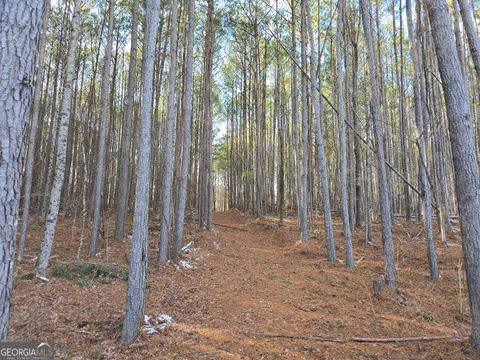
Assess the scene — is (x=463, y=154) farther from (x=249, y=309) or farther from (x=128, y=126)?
(x=128, y=126)

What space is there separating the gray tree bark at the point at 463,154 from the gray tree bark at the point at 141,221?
3542 millimetres

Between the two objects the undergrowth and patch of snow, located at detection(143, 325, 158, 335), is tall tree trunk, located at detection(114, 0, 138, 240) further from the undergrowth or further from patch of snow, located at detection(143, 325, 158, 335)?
patch of snow, located at detection(143, 325, 158, 335)

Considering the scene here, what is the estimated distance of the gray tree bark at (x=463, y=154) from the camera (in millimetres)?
3277

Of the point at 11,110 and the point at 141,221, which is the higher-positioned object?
the point at 11,110

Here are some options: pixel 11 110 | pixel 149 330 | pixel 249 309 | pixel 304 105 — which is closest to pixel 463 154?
pixel 249 309

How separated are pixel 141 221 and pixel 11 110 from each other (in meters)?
2.29

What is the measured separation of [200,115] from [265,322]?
641 inches

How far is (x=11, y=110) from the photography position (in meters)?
1.61

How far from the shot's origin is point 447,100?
3514mm

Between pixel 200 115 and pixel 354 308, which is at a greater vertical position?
pixel 200 115

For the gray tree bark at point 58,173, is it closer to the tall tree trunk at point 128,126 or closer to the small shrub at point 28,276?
the small shrub at point 28,276

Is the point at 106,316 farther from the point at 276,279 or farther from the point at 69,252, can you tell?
the point at 69,252

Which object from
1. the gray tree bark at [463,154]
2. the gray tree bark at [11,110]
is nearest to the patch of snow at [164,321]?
the gray tree bark at [11,110]

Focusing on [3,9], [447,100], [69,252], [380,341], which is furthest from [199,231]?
[3,9]
